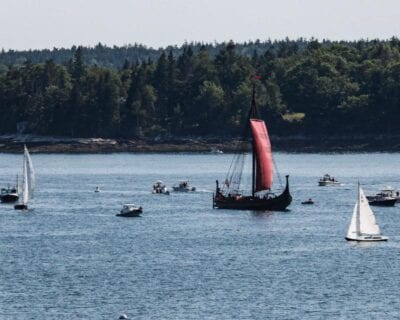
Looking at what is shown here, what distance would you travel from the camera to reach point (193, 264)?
10325 centimetres

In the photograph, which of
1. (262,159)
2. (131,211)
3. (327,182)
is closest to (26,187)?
(131,211)

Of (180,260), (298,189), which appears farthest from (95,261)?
(298,189)

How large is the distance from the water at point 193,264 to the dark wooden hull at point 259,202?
1743 mm

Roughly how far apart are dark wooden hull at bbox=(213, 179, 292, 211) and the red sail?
160 inches

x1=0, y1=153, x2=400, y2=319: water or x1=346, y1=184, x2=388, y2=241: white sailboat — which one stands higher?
x1=346, y1=184, x2=388, y2=241: white sailboat

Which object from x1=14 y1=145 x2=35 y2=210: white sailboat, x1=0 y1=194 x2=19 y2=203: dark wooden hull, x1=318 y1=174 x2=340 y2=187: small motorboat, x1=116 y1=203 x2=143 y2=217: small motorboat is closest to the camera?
x1=116 y1=203 x2=143 y2=217: small motorboat

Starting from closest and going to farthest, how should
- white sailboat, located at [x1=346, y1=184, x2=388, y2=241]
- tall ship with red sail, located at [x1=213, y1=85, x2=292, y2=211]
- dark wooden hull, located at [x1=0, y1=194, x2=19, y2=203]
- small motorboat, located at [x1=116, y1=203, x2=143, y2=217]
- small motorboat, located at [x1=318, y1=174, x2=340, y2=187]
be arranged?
white sailboat, located at [x1=346, y1=184, x2=388, y2=241] → small motorboat, located at [x1=116, y1=203, x2=143, y2=217] → tall ship with red sail, located at [x1=213, y1=85, x2=292, y2=211] → dark wooden hull, located at [x1=0, y1=194, x2=19, y2=203] → small motorboat, located at [x1=318, y1=174, x2=340, y2=187]

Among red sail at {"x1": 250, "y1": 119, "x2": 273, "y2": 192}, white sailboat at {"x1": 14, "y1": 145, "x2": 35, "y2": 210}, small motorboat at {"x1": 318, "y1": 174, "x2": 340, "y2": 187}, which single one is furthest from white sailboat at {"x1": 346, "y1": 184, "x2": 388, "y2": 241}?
small motorboat at {"x1": 318, "y1": 174, "x2": 340, "y2": 187}

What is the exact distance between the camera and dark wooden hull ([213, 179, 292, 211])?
482 feet

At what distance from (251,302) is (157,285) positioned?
8734mm

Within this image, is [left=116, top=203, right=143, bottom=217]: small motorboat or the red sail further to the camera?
the red sail

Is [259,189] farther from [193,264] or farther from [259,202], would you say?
[193,264]

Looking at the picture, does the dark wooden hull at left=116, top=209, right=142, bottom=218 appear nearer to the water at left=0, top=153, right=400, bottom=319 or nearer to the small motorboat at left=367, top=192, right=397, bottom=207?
the water at left=0, top=153, right=400, bottom=319

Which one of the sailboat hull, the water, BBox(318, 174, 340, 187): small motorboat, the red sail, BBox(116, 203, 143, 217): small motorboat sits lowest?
the water
